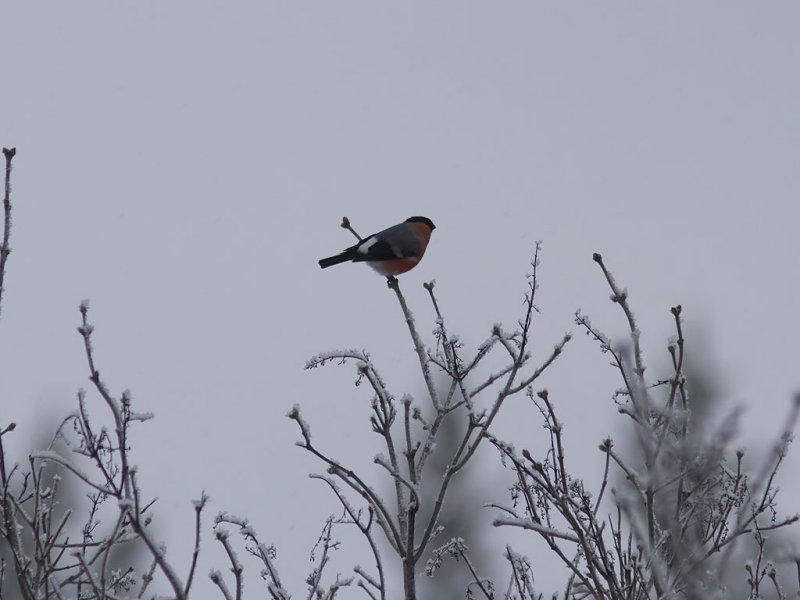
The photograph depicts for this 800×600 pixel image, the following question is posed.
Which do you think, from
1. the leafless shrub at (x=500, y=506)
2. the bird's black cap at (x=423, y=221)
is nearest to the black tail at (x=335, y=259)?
the bird's black cap at (x=423, y=221)

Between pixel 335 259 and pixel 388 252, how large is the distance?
466mm

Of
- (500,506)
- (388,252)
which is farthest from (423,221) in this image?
(500,506)

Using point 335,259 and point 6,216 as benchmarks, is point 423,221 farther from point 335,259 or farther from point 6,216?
point 6,216

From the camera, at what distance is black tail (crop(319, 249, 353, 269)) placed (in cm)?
682

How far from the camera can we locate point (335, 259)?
22.5 feet

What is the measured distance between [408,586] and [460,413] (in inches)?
548

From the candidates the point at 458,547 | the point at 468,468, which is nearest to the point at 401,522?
the point at 458,547

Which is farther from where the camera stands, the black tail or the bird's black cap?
the bird's black cap

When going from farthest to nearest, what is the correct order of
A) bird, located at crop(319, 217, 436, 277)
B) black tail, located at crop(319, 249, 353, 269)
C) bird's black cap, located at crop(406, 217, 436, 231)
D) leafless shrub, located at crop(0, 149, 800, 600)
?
bird's black cap, located at crop(406, 217, 436, 231) → black tail, located at crop(319, 249, 353, 269) → bird, located at crop(319, 217, 436, 277) → leafless shrub, located at crop(0, 149, 800, 600)

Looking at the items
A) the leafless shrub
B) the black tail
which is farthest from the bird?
the leafless shrub

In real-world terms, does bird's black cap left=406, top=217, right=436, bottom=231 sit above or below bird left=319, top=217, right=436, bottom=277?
above

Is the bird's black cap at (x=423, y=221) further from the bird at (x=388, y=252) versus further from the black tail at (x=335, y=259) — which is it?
the black tail at (x=335, y=259)

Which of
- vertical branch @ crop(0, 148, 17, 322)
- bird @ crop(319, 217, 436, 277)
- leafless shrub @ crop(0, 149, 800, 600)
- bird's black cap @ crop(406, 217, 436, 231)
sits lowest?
leafless shrub @ crop(0, 149, 800, 600)

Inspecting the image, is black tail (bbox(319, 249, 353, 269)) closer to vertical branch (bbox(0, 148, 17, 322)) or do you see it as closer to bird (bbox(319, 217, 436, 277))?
bird (bbox(319, 217, 436, 277))
